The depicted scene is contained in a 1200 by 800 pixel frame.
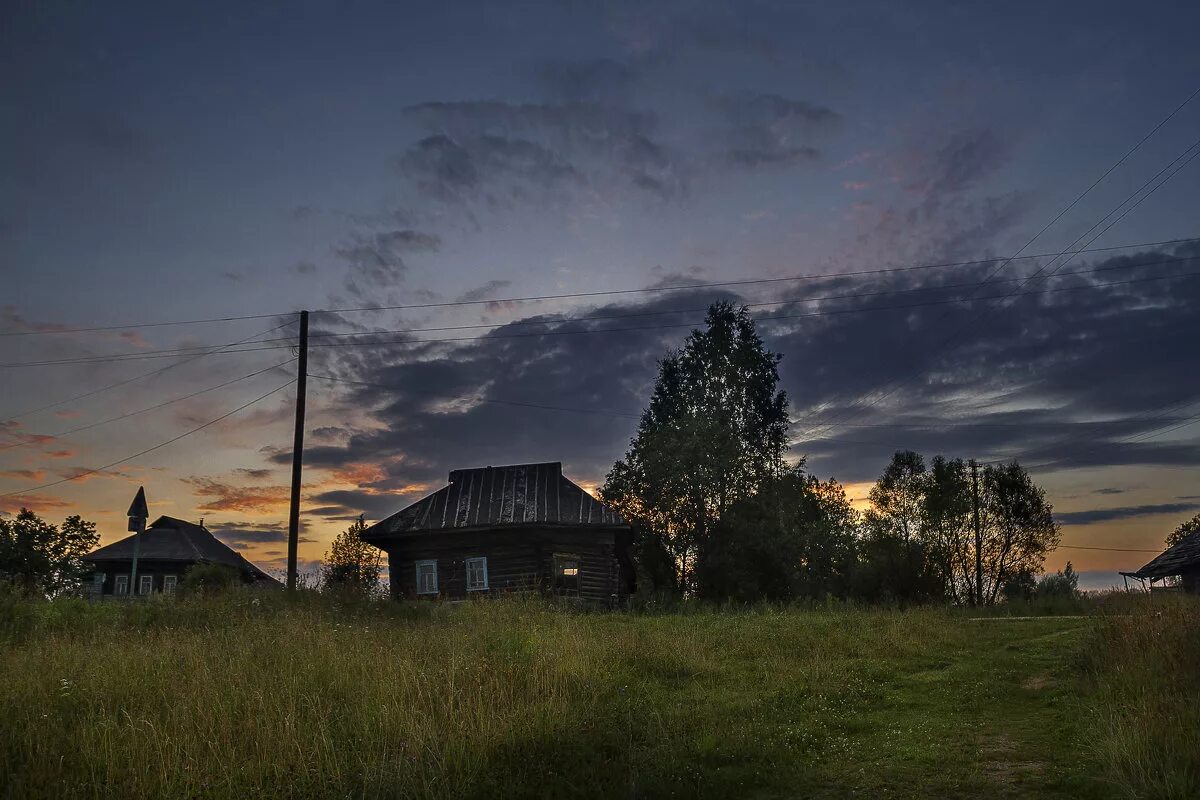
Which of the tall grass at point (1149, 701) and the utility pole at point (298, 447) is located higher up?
the utility pole at point (298, 447)

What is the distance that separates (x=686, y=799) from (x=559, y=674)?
340 cm

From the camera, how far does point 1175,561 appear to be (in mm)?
41875

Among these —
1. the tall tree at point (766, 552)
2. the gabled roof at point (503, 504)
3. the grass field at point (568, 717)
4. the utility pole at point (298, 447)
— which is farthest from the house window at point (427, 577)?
the grass field at point (568, 717)

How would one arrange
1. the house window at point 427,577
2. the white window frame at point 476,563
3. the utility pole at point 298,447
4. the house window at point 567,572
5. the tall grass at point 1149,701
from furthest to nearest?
the house window at point 427,577 < the white window frame at point 476,563 < the house window at point 567,572 < the utility pole at point 298,447 < the tall grass at point 1149,701

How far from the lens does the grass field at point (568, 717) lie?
24.6 feet

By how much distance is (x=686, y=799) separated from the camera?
7.44 metres

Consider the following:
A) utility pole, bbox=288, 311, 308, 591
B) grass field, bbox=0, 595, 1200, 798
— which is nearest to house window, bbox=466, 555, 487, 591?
utility pole, bbox=288, 311, 308, 591

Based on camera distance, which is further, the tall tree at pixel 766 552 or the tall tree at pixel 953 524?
the tall tree at pixel 953 524

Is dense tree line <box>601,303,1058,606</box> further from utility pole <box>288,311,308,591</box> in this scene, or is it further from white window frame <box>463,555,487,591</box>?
utility pole <box>288,311,308,591</box>

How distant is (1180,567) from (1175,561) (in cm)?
75

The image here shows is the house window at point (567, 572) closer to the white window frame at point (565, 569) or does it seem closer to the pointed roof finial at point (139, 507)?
the white window frame at point (565, 569)

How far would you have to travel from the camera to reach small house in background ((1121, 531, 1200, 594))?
40.3 metres

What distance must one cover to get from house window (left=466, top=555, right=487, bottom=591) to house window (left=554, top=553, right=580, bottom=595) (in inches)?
126

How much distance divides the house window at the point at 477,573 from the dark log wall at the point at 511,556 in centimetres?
18
